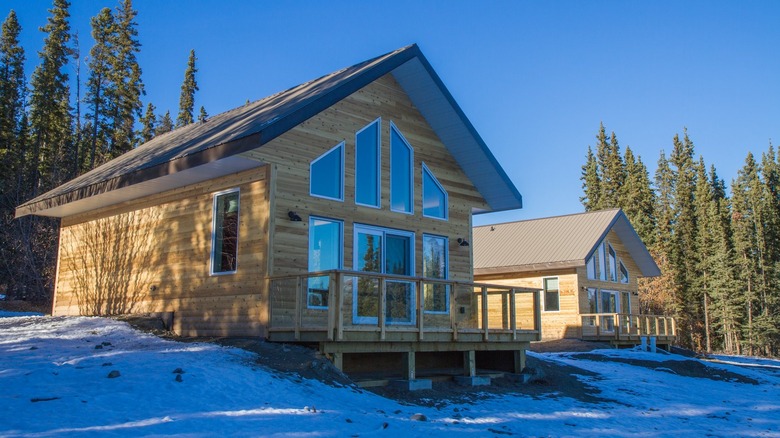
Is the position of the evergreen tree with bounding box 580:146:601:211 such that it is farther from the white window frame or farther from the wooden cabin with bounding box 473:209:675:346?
the white window frame

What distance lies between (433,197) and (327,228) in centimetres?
331

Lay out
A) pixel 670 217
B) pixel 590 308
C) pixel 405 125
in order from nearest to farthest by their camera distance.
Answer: pixel 405 125 < pixel 590 308 < pixel 670 217

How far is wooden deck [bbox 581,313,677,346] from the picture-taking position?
25469mm

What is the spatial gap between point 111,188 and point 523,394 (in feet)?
30.5

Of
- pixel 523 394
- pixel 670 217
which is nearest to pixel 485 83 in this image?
pixel 523 394

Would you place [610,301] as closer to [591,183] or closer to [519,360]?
[519,360]

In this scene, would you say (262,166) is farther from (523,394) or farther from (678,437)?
(678,437)

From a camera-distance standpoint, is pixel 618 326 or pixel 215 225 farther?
pixel 618 326

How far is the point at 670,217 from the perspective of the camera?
5350cm

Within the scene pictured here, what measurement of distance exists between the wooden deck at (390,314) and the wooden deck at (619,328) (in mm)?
12219

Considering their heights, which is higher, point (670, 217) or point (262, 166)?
point (670, 217)

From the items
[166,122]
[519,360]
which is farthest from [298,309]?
[166,122]

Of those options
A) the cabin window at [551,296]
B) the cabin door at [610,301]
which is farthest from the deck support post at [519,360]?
the cabin door at [610,301]

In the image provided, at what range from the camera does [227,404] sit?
8016 millimetres
